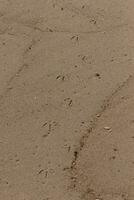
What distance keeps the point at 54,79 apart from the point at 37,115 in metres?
0.31

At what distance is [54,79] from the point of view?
3598mm

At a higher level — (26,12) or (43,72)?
(26,12)

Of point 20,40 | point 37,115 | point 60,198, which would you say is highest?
point 20,40

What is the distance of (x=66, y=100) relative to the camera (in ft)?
11.4

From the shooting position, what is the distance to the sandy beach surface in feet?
10.1

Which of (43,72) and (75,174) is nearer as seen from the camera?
(75,174)

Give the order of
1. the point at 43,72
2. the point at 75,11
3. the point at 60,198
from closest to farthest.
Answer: the point at 60,198 → the point at 43,72 → the point at 75,11

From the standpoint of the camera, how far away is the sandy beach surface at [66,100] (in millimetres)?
3070

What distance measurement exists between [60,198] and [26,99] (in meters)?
0.78

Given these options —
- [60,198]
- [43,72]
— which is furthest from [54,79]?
[60,198]

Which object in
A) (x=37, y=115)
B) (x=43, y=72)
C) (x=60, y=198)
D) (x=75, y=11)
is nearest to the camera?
(x=60, y=198)

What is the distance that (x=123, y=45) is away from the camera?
373 centimetres

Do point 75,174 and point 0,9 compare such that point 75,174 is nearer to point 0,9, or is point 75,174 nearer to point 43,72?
point 43,72

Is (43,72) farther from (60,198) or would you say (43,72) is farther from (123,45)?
(60,198)
